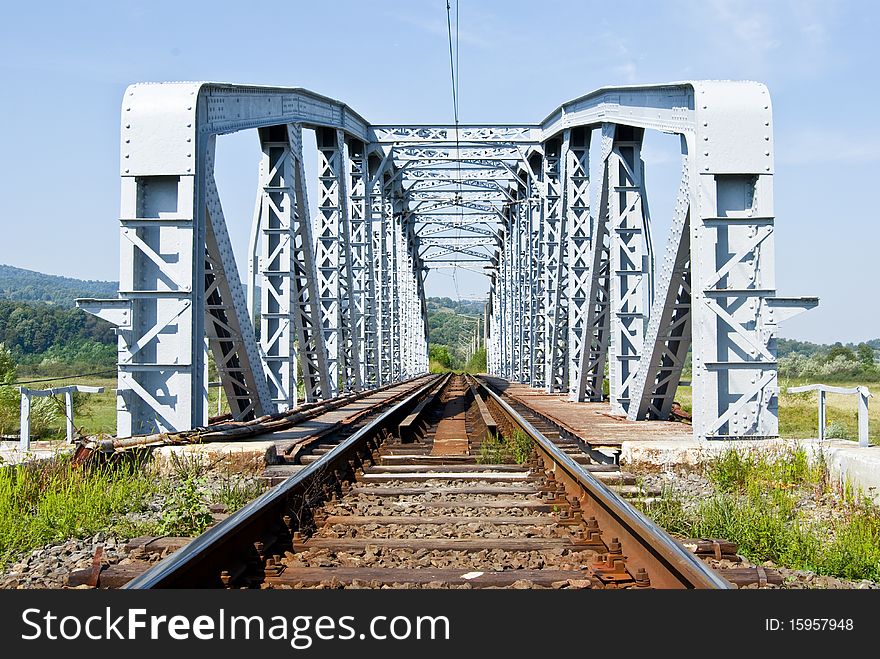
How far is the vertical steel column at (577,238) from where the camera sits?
767 inches

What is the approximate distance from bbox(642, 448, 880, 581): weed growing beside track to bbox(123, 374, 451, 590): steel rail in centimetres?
230

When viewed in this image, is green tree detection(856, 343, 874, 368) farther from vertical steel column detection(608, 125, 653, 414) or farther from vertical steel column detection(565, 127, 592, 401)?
vertical steel column detection(608, 125, 653, 414)

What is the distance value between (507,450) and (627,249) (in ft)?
22.0

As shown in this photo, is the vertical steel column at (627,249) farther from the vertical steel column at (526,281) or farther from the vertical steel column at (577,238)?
the vertical steel column at (526,281)

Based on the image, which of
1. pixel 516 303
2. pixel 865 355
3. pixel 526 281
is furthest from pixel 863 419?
pixel 865 355

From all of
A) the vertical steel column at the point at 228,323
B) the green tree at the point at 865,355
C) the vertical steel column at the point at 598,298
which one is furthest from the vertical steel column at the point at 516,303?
the green tree at the point at 865,355

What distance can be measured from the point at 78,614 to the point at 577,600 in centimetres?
192

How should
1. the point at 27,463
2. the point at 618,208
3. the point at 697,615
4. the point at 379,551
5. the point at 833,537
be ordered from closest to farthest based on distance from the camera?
the point at 697,615 < the point at 379,551 < the point at 833,537 < the point at 27,463 < the point at 618,208

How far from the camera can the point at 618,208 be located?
1505 centimetres

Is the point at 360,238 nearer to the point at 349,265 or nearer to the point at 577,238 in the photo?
the point at 349,265

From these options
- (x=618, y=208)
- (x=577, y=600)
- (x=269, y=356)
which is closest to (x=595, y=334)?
(x=618, y=208)

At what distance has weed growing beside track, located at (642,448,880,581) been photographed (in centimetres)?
463

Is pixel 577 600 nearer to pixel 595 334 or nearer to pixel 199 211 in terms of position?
pixel 199 211

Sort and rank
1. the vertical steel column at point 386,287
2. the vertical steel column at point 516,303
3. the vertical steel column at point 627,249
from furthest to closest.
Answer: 1. the vertical steel column at point 516,303
2. the vertical steel column at point 386,287
3. the vertical steel column at point 627,249
